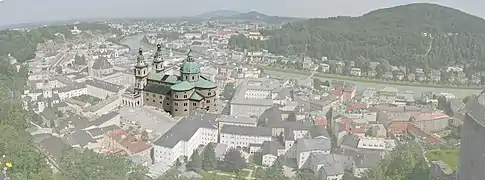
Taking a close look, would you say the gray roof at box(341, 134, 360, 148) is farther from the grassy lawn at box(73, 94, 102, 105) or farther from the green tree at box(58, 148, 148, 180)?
the grassy lawn at box(73, 94, 102, 105)

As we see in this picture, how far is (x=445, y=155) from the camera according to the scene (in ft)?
20.7

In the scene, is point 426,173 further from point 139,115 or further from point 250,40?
point 250,40

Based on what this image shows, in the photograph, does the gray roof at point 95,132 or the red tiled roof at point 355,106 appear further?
the red tiled roof at point 355,106

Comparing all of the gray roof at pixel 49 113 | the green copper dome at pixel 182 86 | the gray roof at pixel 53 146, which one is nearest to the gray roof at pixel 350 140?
the green copper dome at pixel 182 86

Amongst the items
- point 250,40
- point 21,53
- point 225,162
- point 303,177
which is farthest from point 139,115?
point 250,40

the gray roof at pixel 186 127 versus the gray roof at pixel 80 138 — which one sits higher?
the gray roof at pixel 186 127

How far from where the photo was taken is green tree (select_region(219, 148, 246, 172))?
5.95 m

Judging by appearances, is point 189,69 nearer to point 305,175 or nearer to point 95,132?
point 95,132

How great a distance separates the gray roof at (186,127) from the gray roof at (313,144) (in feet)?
3.95

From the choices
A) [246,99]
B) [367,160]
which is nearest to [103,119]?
[246,99]

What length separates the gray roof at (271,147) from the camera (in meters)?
6.23

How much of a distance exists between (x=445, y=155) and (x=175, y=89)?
3.54 meters

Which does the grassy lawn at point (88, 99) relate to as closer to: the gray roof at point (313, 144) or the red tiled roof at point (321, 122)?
the red tiled roof at point (321, 122)

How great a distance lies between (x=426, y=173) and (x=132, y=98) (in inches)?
174
